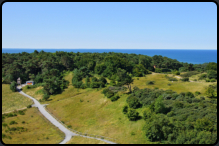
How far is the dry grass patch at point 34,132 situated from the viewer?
2743cm

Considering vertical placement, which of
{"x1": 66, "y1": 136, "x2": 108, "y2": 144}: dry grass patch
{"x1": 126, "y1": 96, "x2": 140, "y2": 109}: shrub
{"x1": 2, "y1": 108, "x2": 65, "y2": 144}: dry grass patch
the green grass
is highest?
{"x1": 126, "y1": 96, "x2": 140, "y2": 109}: shrub

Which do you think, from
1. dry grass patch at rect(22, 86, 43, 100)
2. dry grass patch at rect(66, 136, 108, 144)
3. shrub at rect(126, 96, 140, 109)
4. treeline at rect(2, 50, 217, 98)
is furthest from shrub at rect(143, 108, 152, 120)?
dry grass patch at rect(22, 86, 43, 100)

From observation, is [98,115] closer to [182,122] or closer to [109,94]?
[109,94]

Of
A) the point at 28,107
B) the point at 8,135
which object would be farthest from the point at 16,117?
the point at 8,135

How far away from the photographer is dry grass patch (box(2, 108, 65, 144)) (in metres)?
27.4

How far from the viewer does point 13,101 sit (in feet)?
186

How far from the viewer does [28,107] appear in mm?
49562

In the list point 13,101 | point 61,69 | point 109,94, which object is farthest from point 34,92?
point 109,94

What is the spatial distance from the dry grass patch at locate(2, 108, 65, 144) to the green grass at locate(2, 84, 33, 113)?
9.15m

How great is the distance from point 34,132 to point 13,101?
30879mm

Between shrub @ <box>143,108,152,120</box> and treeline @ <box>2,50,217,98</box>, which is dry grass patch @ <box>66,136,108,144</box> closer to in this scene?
shrub @ <box>143,108,152,120</box>

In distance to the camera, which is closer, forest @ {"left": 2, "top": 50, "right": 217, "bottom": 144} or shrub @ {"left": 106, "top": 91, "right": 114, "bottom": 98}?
forest @ {"left": 2, "top": 50, "right": 217, "bottom": 144}

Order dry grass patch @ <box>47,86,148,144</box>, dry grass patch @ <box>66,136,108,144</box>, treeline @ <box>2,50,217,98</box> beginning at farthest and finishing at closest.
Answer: treeline @ <box>2,50,217,98</box> < dry grass patch @ <box>47,86,148,144</box> < dry grass patch @ <box>66,136,108,144</box>

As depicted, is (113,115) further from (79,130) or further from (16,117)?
(16,117)
